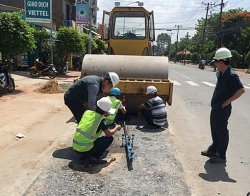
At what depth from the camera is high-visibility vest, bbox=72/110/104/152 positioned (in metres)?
4.21

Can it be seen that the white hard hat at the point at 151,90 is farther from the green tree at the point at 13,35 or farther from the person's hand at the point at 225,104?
the green tree at the point at 13,35

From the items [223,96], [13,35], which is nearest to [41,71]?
[13,35]

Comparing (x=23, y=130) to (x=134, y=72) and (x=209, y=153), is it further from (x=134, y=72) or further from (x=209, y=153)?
(x=209, y=153)

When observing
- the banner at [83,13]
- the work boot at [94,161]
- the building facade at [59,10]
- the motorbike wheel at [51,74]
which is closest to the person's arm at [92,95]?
the work boot at [94,161]

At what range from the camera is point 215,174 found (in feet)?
14.3

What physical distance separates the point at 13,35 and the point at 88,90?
301 inches

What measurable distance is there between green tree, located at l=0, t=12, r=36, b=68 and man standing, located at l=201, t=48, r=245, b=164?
8.71 metres

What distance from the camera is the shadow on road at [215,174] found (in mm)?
4187

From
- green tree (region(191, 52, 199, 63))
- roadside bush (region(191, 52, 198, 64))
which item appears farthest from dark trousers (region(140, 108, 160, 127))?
roadside bush (region(191, 52, 198, 64))

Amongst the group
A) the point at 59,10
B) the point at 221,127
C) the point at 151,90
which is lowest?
the point at 221,127

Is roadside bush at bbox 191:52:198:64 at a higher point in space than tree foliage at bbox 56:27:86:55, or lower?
lower

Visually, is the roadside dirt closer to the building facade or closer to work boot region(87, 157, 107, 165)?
work boot region(87, 157, 107, 165)

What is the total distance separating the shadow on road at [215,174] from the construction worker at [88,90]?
6.34 ft

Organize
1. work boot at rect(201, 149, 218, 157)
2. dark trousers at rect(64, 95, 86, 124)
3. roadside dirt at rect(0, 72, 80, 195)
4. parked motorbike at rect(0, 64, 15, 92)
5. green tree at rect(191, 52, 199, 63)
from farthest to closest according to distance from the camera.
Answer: green tree at rect(191, 52, 199, 63) < parked motorbike at rect(0, 64, 15, 92) < dark trousers at rect(64, 95, 86, 124) < work boot at rect(201, 149, 218, 157) < roadside dirt at rect(0, 72, 80, 195)
